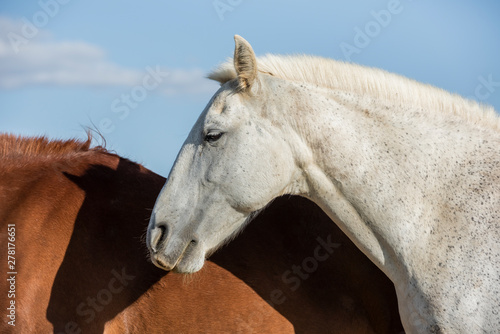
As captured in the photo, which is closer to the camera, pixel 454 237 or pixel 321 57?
pixel 454 237

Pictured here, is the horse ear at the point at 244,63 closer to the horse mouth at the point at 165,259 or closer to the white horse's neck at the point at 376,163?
the white horse's neck at the point at 376,163

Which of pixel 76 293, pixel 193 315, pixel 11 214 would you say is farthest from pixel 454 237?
pixel 11 214

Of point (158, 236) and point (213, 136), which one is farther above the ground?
point (213, 136)

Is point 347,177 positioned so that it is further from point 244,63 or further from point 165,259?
point 165,259

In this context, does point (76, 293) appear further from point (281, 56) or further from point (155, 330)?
point (281, 56)

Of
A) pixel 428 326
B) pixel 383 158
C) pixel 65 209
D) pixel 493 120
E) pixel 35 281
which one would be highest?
pixel 493 120

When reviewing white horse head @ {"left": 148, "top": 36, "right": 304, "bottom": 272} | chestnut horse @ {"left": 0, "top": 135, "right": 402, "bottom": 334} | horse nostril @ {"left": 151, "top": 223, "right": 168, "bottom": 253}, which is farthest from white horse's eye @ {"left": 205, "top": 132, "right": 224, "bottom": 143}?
chestnut horse @ {"left": 0, "top": 135, "right": 402, "bottom": 334}

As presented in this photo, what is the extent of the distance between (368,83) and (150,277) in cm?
210

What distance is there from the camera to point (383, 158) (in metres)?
3.53

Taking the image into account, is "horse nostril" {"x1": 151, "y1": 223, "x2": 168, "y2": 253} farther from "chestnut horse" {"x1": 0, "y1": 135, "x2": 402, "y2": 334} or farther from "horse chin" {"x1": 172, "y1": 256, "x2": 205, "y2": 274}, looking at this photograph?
"chestnut horse" {"x1": 0, "y1": 135, "x2": 402, "y2": 334}

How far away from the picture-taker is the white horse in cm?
343

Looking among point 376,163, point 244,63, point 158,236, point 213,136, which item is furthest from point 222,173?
point 376,163

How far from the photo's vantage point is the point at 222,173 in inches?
137

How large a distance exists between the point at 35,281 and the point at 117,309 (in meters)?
0.61
